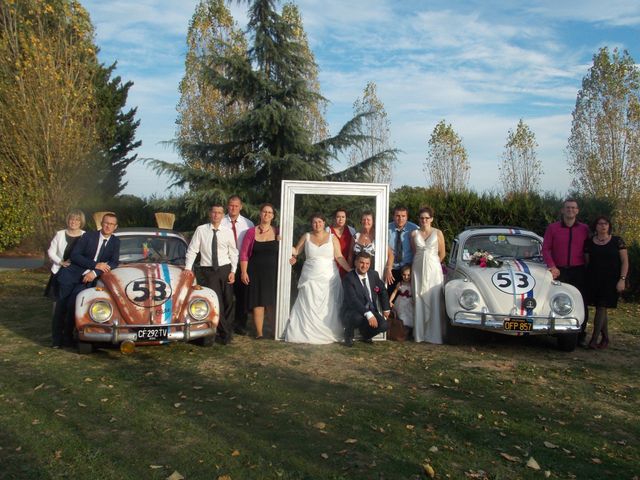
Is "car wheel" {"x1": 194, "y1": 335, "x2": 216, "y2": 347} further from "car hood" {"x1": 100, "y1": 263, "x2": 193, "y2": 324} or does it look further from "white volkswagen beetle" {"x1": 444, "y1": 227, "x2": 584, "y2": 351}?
"white volkswagen beetle" {"x1": 444, "y1": 227, "x2": 584, "y2": 351}

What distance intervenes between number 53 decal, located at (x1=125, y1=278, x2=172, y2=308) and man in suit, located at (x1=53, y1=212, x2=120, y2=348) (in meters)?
0.66

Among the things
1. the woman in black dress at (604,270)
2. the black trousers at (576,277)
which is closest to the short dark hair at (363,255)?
the black trousers at (576,277)

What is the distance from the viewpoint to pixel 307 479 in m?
3.90

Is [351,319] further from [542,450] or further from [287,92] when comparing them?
[287,92]

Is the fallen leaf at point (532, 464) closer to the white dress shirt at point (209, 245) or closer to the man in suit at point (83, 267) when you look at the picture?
the white dress shirt at point (209, 245)

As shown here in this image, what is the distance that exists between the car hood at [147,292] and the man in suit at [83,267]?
25 centimetres

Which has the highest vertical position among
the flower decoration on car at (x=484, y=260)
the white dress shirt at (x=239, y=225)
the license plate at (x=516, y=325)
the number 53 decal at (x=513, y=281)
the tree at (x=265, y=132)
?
the tree at (x=265, y=132)

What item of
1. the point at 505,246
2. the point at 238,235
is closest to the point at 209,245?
the point at 238,235

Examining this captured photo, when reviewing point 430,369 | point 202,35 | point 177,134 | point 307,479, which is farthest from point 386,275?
point 202,35

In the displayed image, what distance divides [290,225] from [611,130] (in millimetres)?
16869

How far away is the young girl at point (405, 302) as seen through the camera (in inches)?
348

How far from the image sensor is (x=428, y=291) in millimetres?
8664

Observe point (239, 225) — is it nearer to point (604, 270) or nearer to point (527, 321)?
point (527, 321)

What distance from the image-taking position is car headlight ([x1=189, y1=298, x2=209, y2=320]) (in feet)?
24.8
